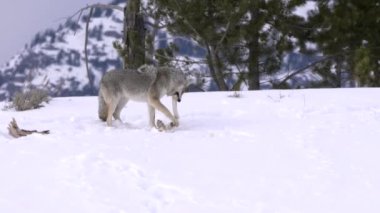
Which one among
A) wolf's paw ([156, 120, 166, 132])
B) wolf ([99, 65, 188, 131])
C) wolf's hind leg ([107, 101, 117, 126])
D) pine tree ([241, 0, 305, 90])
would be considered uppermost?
pine tree ([241, 0, 305, 90])

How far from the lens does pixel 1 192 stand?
466cm

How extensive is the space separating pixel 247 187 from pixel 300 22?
12431 millimetres

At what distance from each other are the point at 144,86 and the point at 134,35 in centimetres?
875

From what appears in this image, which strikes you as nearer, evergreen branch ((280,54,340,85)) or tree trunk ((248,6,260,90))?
tree trunk ((248,6,260,90))

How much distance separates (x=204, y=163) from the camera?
569 centimetres

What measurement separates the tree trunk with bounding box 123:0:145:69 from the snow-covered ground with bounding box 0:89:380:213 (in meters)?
7.91

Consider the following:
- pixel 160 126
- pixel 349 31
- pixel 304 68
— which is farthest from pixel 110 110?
pixel 304 68

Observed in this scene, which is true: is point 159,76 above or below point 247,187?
above

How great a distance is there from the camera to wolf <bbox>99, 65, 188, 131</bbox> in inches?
319

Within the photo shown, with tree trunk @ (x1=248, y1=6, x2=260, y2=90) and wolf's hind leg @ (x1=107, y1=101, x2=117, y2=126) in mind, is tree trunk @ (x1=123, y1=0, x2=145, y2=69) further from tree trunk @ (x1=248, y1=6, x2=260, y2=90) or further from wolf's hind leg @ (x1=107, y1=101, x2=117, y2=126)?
wolf's hind leg @ (x1=107, y1=101, x2=117, y2=126)

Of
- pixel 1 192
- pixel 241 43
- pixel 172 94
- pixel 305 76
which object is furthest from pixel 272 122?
pixel 305 76

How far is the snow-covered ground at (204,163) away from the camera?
4555 millimetres

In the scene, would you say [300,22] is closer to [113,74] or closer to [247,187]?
[113,74]

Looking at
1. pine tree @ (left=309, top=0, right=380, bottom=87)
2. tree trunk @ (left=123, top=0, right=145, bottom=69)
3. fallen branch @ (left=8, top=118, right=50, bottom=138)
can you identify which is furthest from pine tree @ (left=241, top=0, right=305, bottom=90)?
fallen branch @ (left=8, top=118, right=50, bottom=138)
